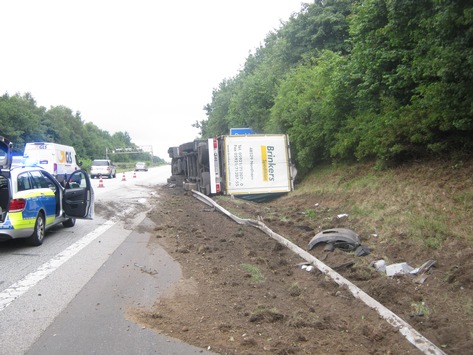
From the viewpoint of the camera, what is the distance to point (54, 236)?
9242 mm

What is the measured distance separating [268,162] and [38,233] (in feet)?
25.6

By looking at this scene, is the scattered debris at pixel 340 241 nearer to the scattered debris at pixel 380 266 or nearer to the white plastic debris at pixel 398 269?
the scattered debris at pixel 380 266

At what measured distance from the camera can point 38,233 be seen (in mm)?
8109

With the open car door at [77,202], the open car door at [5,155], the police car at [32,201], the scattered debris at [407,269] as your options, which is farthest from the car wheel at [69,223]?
the scattered debris at [407,269]

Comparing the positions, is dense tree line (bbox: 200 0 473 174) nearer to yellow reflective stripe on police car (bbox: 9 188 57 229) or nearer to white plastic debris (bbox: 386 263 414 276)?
white plastic debris (bbox: 386 263 414 276)

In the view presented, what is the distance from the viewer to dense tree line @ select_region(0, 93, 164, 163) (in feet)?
158

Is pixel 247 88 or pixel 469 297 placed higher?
pixel 247 88

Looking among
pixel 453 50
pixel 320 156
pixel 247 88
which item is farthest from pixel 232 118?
pixel 453 50

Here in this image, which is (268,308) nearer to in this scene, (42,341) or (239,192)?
(42,341)

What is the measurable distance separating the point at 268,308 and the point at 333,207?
6.58 meters

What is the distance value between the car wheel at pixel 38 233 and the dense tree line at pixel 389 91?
7528 millimetres

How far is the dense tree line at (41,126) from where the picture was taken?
4829 cm

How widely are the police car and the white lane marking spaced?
73 cm

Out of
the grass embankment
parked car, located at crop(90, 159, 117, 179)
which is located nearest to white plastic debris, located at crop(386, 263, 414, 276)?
the grass embankment
